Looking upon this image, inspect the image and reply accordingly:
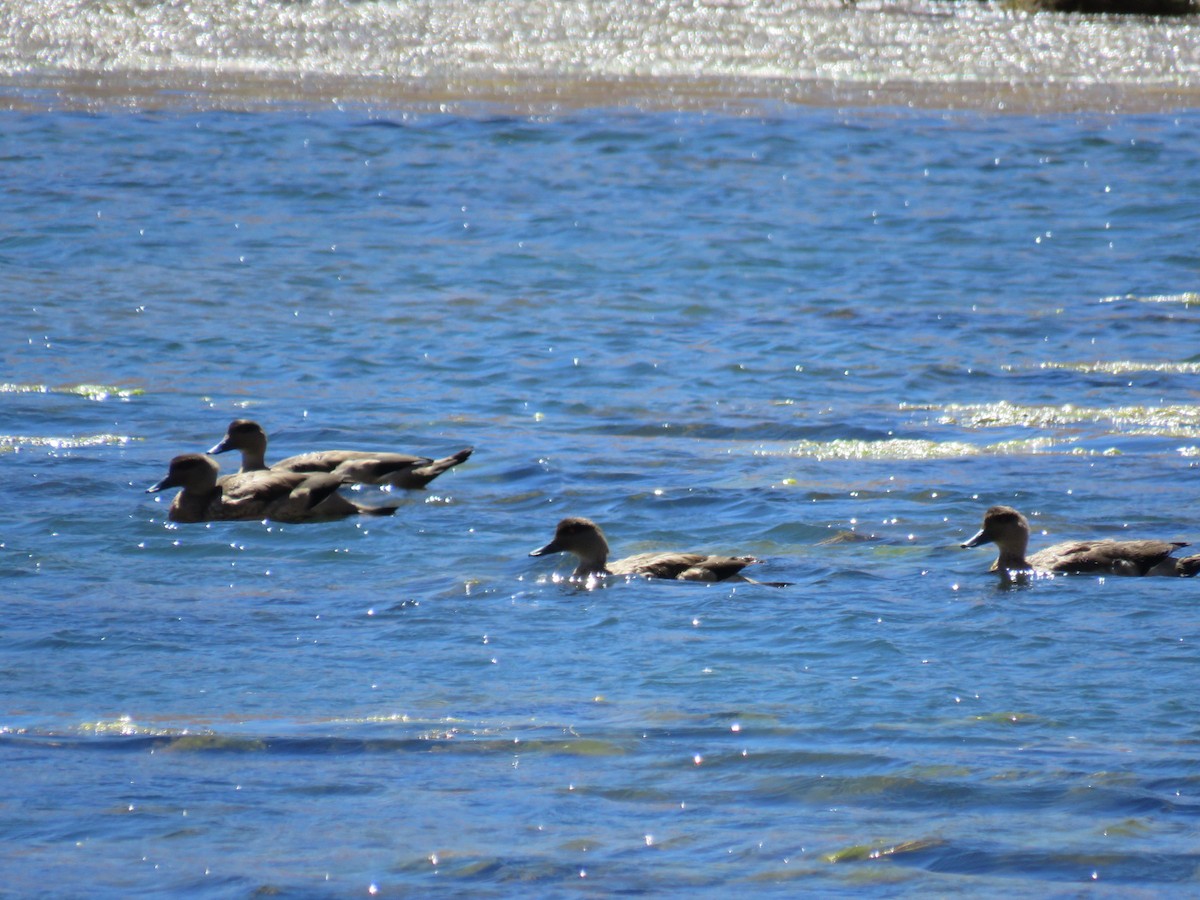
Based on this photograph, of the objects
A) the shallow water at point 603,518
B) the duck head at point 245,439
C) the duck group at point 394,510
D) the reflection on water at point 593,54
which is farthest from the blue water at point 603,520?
the reflection on water at point 593,54

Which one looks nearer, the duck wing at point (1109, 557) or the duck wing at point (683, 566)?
the duck wing at point (1109, 557)

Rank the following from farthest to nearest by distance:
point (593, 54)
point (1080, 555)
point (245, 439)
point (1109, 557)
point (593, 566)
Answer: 1. point (593, 54)
2. point (245, 439)
3. point (593, 566)
4. point (1080, 555)
5. point (1109, 557)

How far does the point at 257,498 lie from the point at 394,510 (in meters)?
0.70

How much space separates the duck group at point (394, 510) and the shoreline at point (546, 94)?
1350 cm

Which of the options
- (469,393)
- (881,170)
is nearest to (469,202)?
(881,170)

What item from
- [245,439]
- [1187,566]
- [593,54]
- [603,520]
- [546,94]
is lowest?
[1187,566]

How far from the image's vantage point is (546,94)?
82.0 feet

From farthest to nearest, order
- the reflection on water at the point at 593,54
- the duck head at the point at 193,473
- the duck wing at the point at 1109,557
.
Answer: the reflection on water at the point at 593,54 → the duck head at the point at 193,473 → the duck wing at the point at 1109,557

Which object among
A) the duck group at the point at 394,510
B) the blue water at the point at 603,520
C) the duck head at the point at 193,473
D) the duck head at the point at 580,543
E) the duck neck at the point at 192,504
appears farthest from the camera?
the duck head at the point at 193,473

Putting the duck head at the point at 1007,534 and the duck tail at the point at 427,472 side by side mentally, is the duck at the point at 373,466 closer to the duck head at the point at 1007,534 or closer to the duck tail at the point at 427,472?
the duck tail at the point at 427,472

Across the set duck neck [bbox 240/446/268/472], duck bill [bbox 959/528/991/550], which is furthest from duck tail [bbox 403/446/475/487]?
duck bill [bbox 959/528/991/550]

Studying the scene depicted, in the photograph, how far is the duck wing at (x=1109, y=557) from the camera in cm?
883

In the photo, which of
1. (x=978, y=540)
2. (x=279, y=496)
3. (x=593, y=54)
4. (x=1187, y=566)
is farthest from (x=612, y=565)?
(x=593, y=54)

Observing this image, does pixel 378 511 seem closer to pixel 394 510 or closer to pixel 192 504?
pixel 394 510
